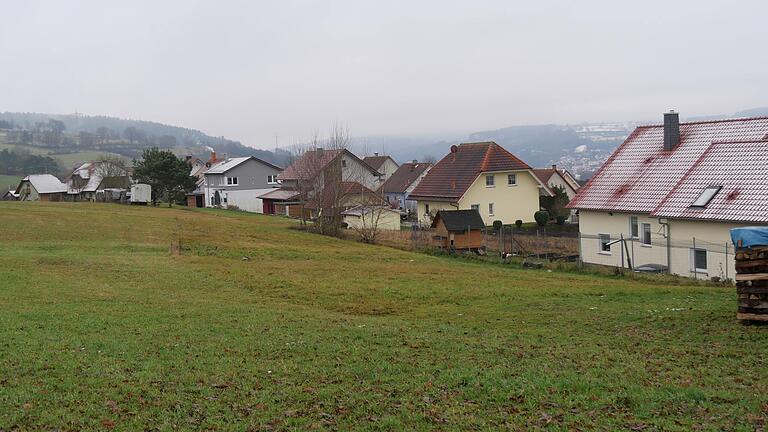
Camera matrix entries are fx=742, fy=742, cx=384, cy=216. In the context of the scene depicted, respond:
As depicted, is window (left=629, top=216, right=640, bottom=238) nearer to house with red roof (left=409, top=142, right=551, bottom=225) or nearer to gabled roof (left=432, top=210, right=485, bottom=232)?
gabled roof (left=432, top=210, right=485, bottom=232)

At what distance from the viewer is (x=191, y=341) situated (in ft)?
48.0

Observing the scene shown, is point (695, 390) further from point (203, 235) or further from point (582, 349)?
point (203, 235)

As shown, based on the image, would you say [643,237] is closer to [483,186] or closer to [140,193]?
[483,186]

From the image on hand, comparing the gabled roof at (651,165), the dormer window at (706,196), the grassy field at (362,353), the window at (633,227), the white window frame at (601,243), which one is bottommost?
the grassy field at (362,353)

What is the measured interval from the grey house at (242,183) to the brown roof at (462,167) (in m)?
36.4

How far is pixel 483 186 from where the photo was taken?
2367 inches

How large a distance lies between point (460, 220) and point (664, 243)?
1208cm

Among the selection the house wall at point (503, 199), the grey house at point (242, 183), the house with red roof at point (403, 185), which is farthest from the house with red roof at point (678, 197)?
the grey house at point (242, 183)

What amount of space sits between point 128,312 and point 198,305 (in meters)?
2.18

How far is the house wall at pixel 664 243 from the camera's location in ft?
103

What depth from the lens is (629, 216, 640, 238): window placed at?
122 ft

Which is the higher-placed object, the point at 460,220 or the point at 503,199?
the point at 503,199

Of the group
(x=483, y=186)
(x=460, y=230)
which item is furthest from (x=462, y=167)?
(x=460, y=230)

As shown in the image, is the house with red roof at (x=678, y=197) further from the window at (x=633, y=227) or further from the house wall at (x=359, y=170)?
the house wall at (x=359, y=170)
